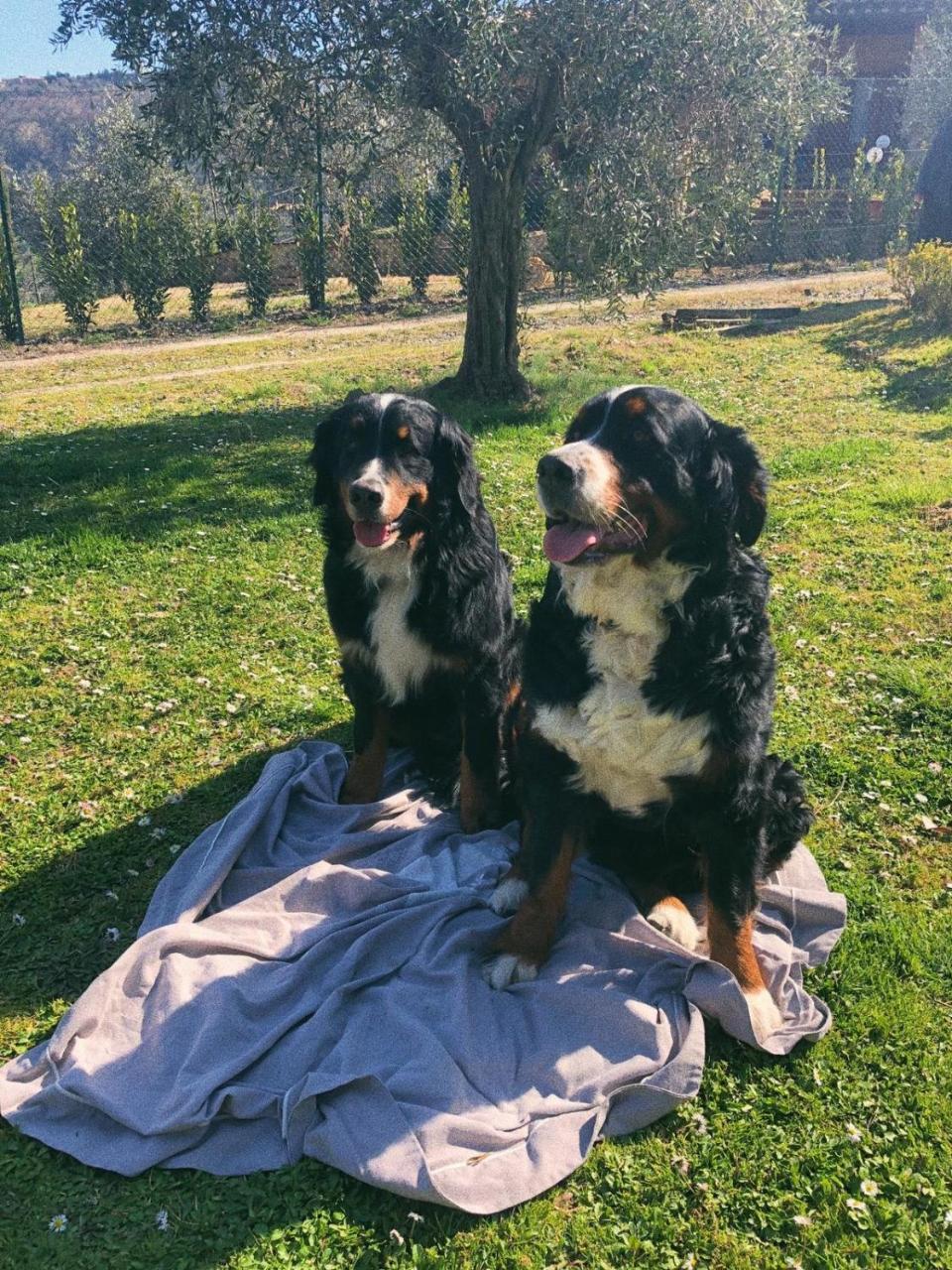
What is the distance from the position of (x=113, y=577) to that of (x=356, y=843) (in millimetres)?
3855

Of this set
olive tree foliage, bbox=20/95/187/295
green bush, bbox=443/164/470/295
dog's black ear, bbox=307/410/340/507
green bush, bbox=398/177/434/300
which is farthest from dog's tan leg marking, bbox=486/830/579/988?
green bush, bbox=398/177/434/300

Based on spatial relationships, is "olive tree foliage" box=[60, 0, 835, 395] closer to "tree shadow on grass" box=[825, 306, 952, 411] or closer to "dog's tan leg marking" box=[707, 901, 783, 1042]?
"tree shadow on grass" box=[825, 306, 952, 411]

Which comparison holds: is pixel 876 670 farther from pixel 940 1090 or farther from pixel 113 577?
pixel 113 577

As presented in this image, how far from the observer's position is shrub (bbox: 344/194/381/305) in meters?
19.0

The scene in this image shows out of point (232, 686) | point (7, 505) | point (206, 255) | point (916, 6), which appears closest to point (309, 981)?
point (232, 686)

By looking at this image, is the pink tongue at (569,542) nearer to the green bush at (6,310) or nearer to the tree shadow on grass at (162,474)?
the tree shadow on grass at (162,474)

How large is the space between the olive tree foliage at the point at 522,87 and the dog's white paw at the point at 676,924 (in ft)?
27.0

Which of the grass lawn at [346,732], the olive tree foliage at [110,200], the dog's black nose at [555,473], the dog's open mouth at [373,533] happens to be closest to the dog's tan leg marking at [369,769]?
the grass lawn at [346,732]

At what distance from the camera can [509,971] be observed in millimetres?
3424

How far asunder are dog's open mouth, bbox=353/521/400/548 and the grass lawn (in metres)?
1.52

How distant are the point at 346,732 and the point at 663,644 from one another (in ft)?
8.37

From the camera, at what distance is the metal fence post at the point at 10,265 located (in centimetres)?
1561

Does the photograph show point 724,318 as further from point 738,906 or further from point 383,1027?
point 383,1027

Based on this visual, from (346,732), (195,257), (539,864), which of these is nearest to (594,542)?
(539,864)
